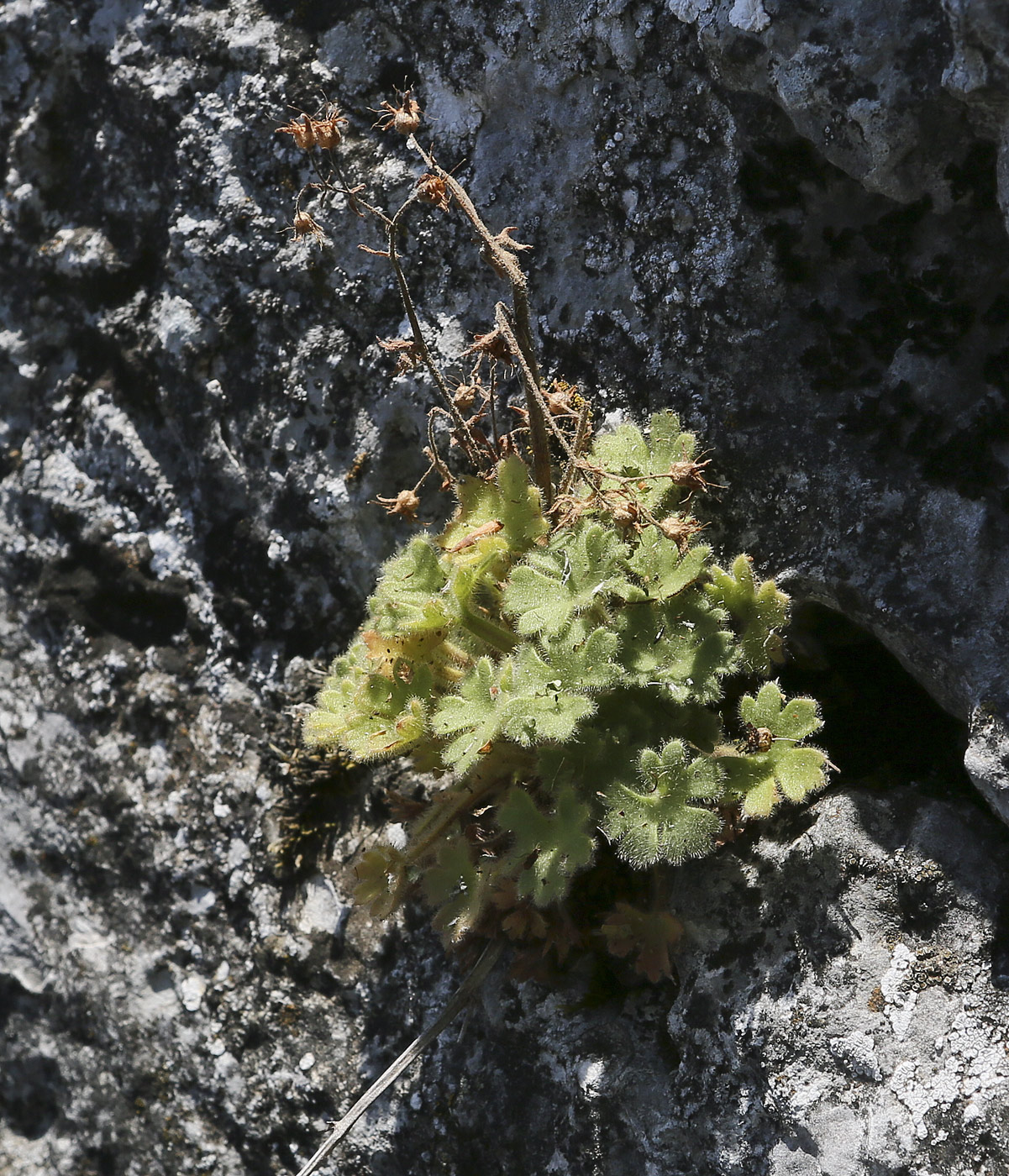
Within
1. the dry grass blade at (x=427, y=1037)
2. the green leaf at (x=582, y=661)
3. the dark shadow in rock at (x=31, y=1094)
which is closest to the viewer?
the green leaf at (x=582, y=661)

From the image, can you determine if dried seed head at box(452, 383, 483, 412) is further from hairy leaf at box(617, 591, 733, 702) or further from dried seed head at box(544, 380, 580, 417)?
hairy leaf at box(617, 591, 733, 702)

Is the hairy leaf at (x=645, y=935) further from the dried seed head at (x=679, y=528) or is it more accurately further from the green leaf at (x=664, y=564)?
the dried seed head at (x=679, y=528)

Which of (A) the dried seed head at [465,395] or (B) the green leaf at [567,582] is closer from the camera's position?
(B) the green leaf at [567,582]

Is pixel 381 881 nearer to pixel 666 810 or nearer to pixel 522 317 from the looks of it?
pixel 666 810

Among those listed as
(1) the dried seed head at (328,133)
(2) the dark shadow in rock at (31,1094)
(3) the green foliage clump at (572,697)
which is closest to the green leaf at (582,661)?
(3) the green foliage clump at (572,697)

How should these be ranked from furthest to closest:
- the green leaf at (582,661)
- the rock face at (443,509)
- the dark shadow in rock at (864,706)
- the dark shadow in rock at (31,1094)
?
the dark shadow in rock at (31,1094)
the dark shadow in rock at (864,706)
the green leaf at (582,661)
the rock face at (443,509)

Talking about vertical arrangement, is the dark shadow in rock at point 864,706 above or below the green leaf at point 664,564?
below

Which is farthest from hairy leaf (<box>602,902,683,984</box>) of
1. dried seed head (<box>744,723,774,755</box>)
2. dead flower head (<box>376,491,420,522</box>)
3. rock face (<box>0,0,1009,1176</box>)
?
dead flower head (<box>376,491,420,522</box>)

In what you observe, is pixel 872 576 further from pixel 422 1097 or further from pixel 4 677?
pixel 4 677
